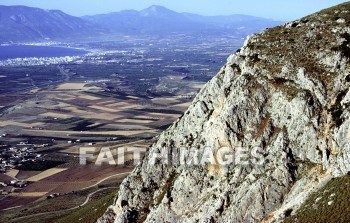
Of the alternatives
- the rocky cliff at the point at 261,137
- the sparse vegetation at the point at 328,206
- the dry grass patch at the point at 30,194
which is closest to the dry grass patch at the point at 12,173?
the dry grass patch at the point at 30,194

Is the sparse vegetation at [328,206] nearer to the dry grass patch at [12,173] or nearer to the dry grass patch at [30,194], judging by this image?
the dry grass patch at [30,194]

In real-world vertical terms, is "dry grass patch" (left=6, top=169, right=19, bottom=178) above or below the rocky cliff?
below

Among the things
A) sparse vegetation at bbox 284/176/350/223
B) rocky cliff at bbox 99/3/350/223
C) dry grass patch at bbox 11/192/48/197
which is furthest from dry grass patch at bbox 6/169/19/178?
sparse vegetation at bbox 284/176/350/223

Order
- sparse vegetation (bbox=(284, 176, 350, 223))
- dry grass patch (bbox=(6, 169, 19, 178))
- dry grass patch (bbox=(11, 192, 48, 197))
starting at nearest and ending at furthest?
sparse vegetation (bbox=(284, 176, 350, 223))
dry grass patch (bbox=(11, 192, 48, 197))
dry grass patch (bbox=(6, 169, 19, 178))

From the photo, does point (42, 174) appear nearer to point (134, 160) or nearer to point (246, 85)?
point (134, 160)

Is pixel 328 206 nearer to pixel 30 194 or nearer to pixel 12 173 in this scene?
pixel 30 194

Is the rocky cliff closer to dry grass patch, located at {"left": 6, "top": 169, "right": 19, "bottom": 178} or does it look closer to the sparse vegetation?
the sparse vegetation

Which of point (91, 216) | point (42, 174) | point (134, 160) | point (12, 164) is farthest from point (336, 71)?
point (12, 164)

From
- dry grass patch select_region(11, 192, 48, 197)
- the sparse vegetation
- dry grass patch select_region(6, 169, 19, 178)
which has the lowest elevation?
dry grass patch select_region(6, 169, 19, 178)

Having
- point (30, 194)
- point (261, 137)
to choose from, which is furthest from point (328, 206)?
point (30, 194)
